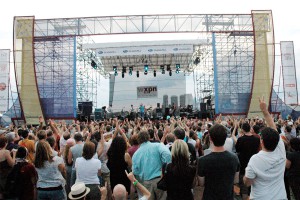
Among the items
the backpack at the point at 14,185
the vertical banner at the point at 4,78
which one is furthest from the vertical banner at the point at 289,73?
the backpack at the point at 14,185

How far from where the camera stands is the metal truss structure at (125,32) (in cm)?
1972

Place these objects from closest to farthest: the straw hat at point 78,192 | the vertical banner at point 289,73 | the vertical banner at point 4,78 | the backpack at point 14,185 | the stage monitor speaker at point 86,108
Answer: the straw hat at point 78,192 → the backpack at point 14,185 → the vertical banner at point 289,73 → the vertical banner at point 4,78 → the stage monitor speaker at point 86,108

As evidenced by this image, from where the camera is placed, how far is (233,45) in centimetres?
2095

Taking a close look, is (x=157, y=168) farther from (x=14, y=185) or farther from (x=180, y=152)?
(x=14, y=185)

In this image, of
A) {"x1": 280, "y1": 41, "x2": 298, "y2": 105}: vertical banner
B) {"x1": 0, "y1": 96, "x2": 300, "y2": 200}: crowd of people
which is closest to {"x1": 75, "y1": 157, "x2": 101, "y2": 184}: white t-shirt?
{"x1": 0, "y1": 96, "x2": 300, "y2": 200}: crowd of people

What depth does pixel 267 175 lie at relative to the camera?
2.78 metres

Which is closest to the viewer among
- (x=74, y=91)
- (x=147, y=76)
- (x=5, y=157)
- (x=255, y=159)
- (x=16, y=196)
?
(x=255, y=159)

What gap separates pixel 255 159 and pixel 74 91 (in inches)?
713

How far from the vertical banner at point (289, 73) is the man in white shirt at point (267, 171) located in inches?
730

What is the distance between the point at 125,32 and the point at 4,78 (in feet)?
29.1

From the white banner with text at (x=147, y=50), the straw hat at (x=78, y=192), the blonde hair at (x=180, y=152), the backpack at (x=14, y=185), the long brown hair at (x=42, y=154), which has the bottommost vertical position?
the backpack at (x=14, y=185)

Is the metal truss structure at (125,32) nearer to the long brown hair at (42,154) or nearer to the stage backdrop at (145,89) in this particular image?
the stage backdrop at (145,89)

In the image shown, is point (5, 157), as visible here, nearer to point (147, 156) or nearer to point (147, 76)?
point (147, 156)

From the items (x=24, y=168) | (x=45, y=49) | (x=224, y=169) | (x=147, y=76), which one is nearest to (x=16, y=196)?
(x=24, y=168)
